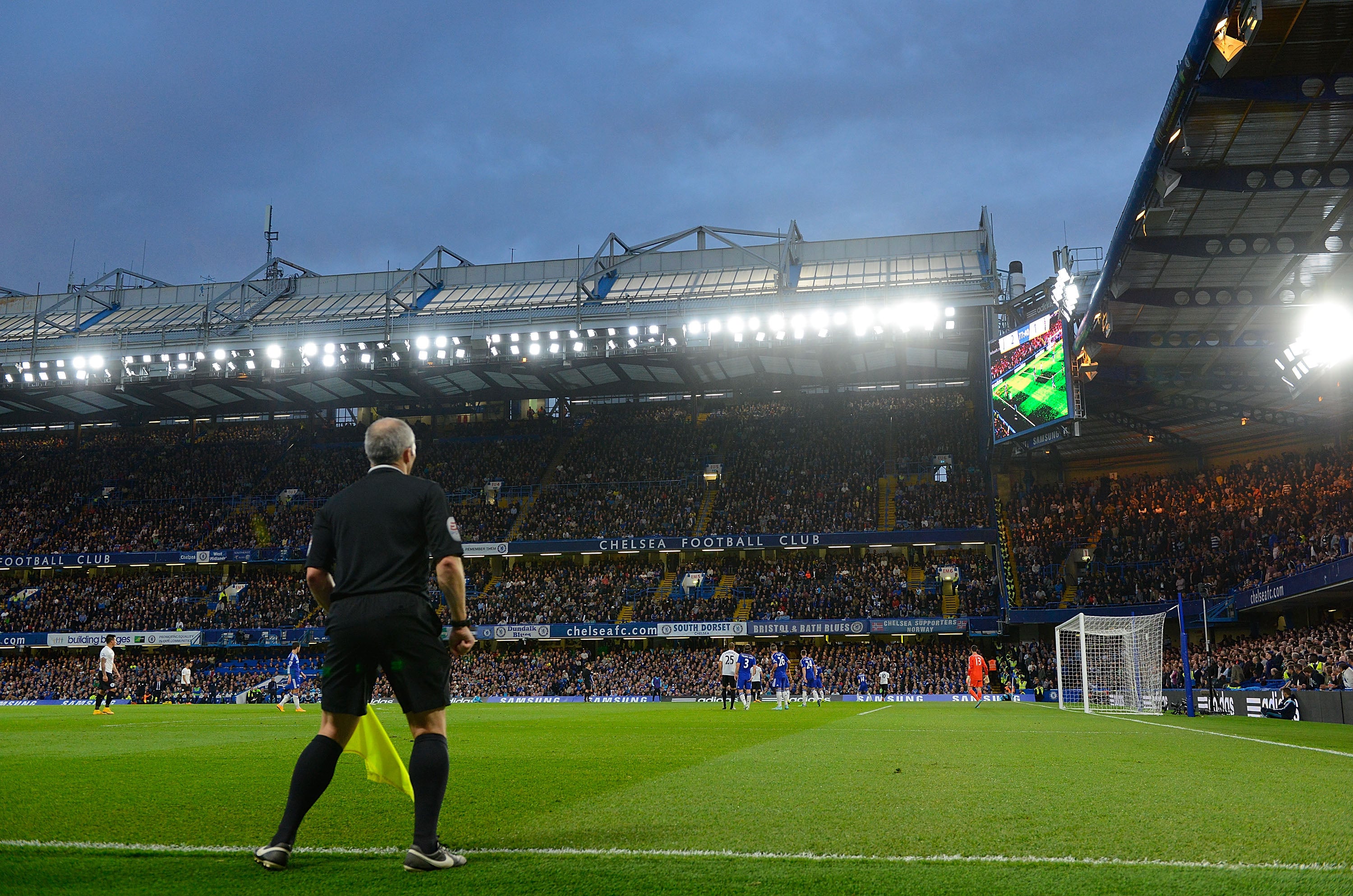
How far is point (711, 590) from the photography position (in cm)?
4647

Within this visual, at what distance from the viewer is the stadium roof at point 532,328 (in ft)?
141

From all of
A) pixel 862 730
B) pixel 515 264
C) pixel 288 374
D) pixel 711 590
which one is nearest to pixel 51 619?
pixel 288 374

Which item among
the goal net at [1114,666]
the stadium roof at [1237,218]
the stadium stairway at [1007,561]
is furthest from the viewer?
the stadium stairway at [1007,561]

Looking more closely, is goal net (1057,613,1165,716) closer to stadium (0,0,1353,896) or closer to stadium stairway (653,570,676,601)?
stadium (0,0,1353,896)

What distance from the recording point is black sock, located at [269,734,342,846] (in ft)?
14.9

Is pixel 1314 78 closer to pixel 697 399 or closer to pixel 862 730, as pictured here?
pixel 862 730

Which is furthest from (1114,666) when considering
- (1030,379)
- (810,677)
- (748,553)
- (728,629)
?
(748,553)

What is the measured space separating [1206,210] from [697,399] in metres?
38.2

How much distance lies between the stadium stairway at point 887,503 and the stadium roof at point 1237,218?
13.2m

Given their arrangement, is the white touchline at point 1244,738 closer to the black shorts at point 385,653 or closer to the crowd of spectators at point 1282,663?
the crowd of spectators at point 1282,663

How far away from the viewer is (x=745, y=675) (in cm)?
3064

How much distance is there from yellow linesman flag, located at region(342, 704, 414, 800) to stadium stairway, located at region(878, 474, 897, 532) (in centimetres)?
4126

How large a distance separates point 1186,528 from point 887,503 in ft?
42.0

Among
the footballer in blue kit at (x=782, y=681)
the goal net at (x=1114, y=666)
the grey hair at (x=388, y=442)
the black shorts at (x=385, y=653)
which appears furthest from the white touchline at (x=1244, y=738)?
the footballer in blue kit at (x=782, y=681)
